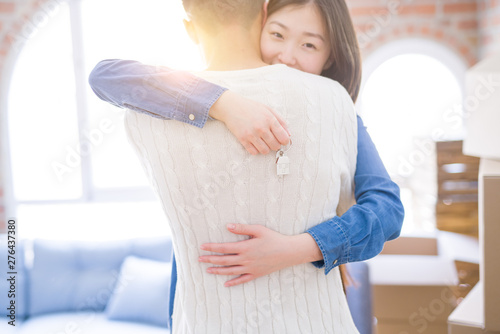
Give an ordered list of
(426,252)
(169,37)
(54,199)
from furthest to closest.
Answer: (54,199) < (169,37) < (426,252)

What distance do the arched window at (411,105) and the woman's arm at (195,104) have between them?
8.27 ft

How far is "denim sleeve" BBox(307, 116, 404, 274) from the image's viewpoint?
0.80 meters

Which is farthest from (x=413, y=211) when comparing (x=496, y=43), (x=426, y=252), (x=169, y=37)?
(x=169, y=37)

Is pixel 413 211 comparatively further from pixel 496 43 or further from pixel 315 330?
pixel 315 330

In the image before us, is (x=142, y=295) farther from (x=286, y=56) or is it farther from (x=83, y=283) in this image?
(x=286, y=56)

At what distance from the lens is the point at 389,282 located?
7.09 ft

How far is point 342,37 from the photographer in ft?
3.49

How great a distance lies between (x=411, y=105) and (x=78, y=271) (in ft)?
8.32

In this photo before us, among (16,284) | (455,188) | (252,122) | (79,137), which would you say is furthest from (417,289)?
(79,137)

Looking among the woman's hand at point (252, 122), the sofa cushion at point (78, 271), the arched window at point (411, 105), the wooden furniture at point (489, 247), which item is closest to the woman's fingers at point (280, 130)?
the woman's hand at point (252, 122)

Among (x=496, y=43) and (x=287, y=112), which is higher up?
(x=496, y=43)

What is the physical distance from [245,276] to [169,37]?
2682 mm

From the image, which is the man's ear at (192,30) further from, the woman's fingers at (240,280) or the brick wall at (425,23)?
the brick wall at (425,23)

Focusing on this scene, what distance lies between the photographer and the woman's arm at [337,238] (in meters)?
0.76
